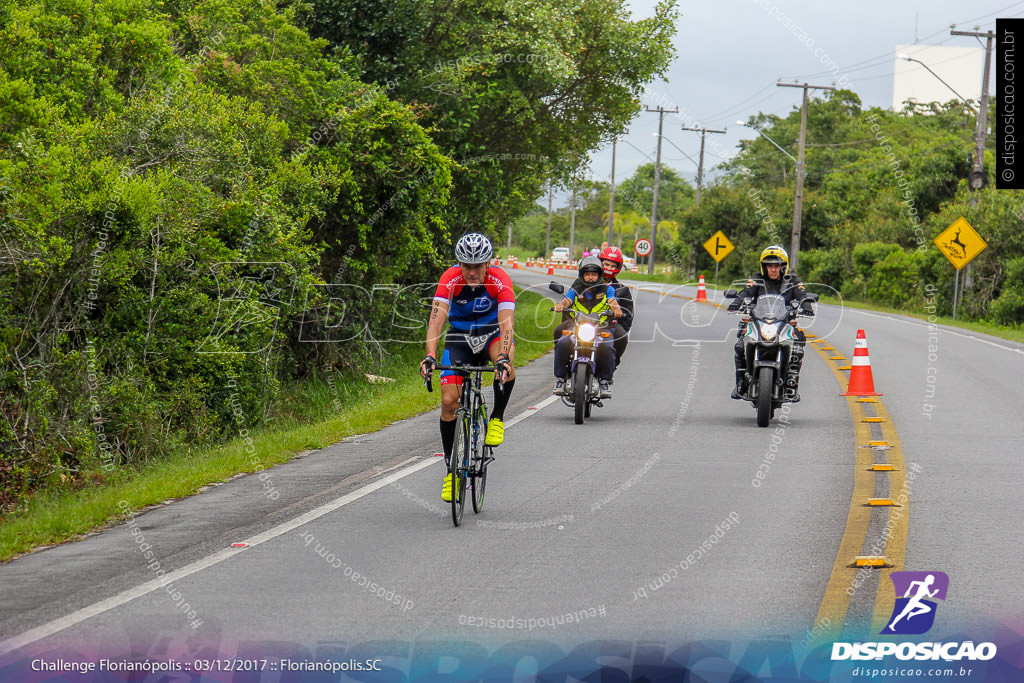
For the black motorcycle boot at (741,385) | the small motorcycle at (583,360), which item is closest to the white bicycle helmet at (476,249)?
the small motorcycle at (583,360)

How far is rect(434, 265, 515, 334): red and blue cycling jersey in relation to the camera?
8.92 m

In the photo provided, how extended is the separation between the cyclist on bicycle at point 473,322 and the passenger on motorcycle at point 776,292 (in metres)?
5.64

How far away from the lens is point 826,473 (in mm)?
10516

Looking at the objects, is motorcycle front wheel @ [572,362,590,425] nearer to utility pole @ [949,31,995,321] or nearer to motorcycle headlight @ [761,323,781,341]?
motorcycle headlight @ [761,323,781,341]

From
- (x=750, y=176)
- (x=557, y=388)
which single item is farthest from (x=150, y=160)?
(x=750, y=176)

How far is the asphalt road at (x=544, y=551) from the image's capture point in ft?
19.0

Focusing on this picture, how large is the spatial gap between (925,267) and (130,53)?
117 feet

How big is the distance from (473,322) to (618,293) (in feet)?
19.6

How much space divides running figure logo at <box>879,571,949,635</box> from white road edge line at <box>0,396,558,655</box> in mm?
3905

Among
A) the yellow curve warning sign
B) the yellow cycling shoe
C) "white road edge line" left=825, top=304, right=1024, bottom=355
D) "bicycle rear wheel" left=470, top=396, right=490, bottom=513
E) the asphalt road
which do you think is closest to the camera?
the asphalt road

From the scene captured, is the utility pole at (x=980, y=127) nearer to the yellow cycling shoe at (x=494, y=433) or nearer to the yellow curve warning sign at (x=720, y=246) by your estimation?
the yellow curve warning sign at (x=720, y=246)

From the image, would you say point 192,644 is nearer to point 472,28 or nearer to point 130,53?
point 130,53

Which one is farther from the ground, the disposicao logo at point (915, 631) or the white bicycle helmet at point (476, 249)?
the white bicycle helmet at point (476, 249)

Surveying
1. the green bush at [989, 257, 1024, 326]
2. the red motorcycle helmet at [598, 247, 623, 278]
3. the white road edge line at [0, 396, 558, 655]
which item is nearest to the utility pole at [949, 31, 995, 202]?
the green bush at [989, 257, 1024, 326]
